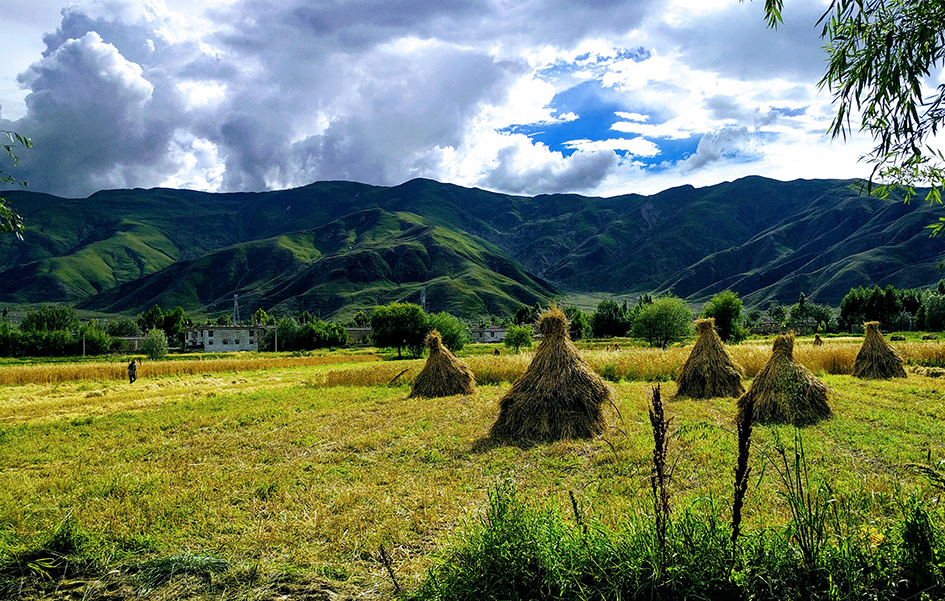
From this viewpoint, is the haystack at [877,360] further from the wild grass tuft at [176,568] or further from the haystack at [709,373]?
the wild grass tuft at [176,568]

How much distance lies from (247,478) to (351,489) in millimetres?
2402

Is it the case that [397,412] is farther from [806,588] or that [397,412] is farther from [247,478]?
[806,588]

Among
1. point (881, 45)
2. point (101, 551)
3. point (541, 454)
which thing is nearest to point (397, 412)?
point (541, 454)

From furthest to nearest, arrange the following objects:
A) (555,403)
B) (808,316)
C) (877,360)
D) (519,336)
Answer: (808,316) < (519,336) < (877,360) < (555,403)

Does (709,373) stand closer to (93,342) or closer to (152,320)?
(93,342)

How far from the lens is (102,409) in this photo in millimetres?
20422

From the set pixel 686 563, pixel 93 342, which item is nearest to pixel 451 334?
pixel 686 563

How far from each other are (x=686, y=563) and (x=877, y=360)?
2461 cm

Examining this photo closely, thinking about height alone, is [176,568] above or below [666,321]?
below

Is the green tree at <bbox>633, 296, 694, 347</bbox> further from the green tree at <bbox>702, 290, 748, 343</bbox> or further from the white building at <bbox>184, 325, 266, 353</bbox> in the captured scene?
the white building at <bbox>184, 325, 266, 353</bbox>

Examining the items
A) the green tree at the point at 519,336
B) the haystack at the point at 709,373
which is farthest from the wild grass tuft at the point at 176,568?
the green tree at the point at 519,336

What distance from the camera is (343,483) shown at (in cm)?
835

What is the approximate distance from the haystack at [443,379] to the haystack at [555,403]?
27.9 ft

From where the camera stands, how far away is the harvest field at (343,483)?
5051 millimetres
